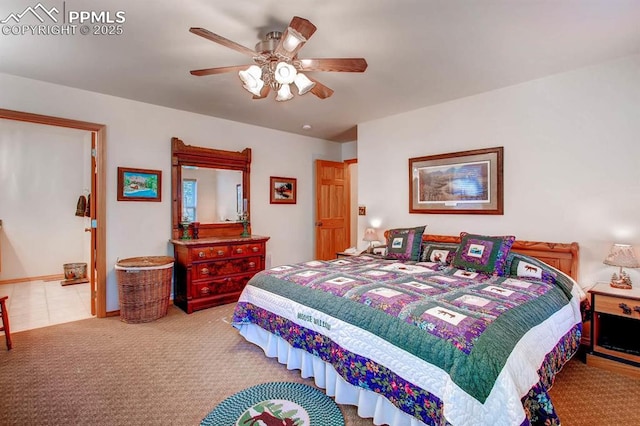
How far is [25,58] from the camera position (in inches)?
104

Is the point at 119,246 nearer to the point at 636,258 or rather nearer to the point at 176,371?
the point at 176,371

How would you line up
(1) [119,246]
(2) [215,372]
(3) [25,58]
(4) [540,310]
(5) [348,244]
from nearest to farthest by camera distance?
(4) [540,310], (2) [215,372], (3) [25,58], (1) [119,246], (5) [348,244]

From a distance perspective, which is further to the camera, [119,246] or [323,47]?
[119,246]

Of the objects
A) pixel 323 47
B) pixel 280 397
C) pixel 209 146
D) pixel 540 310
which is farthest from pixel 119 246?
pixel 540 310

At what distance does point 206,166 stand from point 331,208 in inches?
90.0

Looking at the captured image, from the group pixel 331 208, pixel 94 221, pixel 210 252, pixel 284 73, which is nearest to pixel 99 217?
pixel 94 221

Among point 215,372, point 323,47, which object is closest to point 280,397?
point 215,372

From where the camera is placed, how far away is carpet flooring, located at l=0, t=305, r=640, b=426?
187 cm

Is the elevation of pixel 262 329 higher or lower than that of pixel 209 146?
lower

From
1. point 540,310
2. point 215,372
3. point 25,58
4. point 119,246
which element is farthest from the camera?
point 119,246

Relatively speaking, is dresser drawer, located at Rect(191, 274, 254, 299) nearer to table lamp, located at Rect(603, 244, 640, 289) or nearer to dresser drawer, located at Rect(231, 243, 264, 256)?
dresser drawer, located at Rect(231, 243, 264, 256)

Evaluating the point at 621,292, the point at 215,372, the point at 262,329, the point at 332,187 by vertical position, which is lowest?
the point at 215,372

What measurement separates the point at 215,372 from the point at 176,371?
307mm

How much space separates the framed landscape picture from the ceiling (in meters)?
0.74
